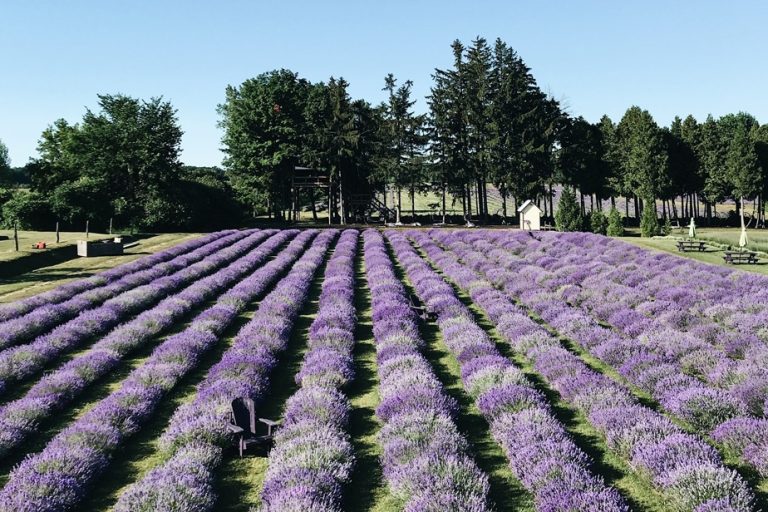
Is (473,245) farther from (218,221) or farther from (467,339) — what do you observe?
(218,221)

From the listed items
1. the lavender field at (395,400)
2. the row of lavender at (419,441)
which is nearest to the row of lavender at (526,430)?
the lavender field at (395,400)

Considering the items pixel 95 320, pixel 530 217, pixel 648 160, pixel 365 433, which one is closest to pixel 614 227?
pixel 530 217

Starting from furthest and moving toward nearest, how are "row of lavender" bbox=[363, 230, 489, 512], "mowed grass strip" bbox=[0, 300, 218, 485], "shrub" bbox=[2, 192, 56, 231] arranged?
"shrub" bbox=[2, 192, 56, 231], "mowed grass strip" bbox=[0, 300, 218, 485], "row of lavender" bbox=[363, 230, 489, 512]

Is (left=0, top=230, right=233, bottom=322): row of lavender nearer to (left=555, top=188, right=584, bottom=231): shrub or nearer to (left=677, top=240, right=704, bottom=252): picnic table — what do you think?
(left=677, top=240, right=704, bottom=252): picnic table

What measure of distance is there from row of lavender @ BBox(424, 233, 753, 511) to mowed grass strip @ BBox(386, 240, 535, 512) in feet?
4.92

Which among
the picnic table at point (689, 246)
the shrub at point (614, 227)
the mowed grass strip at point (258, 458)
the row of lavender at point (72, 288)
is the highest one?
the shrub at point (614, 227)

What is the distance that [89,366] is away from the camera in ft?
37.2

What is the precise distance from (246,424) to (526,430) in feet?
12.8

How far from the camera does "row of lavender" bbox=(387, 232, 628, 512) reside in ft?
19.6

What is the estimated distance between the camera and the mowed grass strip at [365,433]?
671 cm

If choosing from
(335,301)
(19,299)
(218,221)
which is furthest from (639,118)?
(19,299)

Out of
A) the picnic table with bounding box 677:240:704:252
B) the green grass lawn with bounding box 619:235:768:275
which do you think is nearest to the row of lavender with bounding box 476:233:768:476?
the green grass lawn with bounding box 619:235:768:275

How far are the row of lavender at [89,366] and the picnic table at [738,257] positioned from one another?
22212mm

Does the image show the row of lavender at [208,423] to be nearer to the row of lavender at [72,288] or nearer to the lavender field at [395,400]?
the lavender field at [395,400]
